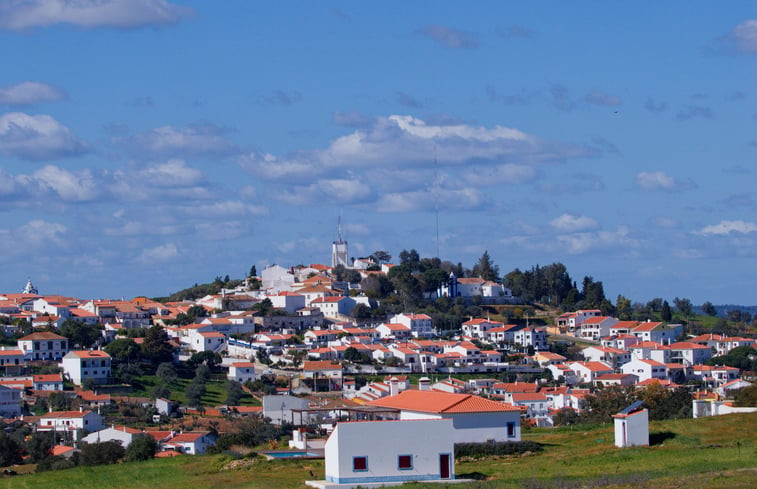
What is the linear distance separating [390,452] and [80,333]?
5719cm

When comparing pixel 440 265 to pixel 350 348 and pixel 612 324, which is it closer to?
pixel 612 324

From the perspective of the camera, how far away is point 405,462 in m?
25.4

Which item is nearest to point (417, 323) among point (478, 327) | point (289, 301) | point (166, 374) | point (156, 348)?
point (478, 327)

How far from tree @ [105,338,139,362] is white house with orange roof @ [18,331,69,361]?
322 cm

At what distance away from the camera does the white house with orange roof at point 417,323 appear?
302 ft

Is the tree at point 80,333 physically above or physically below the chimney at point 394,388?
above

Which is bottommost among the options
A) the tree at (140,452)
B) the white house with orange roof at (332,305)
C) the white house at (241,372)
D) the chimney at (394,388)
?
the tree at (140,452)

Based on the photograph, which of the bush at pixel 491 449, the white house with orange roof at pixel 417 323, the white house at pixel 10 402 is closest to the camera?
the bush at pixel 491 449

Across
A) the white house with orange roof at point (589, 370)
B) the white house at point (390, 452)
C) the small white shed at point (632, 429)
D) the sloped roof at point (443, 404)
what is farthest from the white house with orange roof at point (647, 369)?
the white house at point (390, 452)

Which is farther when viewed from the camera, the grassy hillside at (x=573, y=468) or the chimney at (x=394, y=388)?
the chimney at (x=394, y=388)

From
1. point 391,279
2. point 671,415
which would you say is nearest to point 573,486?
point 671,415

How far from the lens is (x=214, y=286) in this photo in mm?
110250

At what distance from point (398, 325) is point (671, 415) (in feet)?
160

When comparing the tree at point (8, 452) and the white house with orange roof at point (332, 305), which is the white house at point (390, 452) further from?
the white house with orange roof at point (332, 305)
